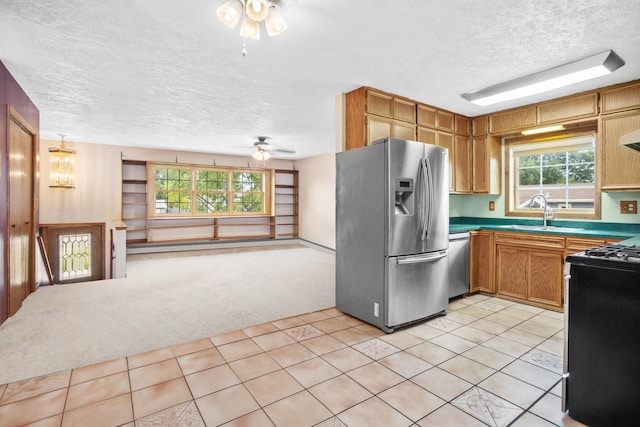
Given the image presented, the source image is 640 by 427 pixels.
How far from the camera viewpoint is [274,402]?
6.46 ft

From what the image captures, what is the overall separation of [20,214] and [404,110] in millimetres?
4724

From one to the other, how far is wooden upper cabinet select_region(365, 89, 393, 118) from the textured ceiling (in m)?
0.12

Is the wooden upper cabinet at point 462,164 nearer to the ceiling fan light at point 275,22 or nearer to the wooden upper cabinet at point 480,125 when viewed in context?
the wooden upper cabinet at point 480,125

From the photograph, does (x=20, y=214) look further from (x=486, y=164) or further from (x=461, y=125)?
(x=486, y=164)

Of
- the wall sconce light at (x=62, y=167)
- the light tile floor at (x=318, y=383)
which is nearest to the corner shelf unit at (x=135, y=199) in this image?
the wall sconce light at (x=62, y=167)

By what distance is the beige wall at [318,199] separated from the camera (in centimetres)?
801

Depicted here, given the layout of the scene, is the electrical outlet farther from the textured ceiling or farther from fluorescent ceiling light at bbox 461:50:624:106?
fluorescent ceiling light at bbox 461:50:624:106

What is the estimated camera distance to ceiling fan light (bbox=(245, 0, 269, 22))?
1.84 m

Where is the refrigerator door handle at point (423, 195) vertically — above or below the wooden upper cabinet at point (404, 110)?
below

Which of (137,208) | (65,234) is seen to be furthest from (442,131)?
(137,208)

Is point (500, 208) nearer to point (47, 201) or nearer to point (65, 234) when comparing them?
point (65, 234)

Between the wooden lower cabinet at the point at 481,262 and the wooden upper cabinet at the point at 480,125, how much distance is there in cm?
144

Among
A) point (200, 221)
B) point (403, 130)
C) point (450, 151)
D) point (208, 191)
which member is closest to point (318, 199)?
point (208, 191)

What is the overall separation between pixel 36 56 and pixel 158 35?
4.42ft
